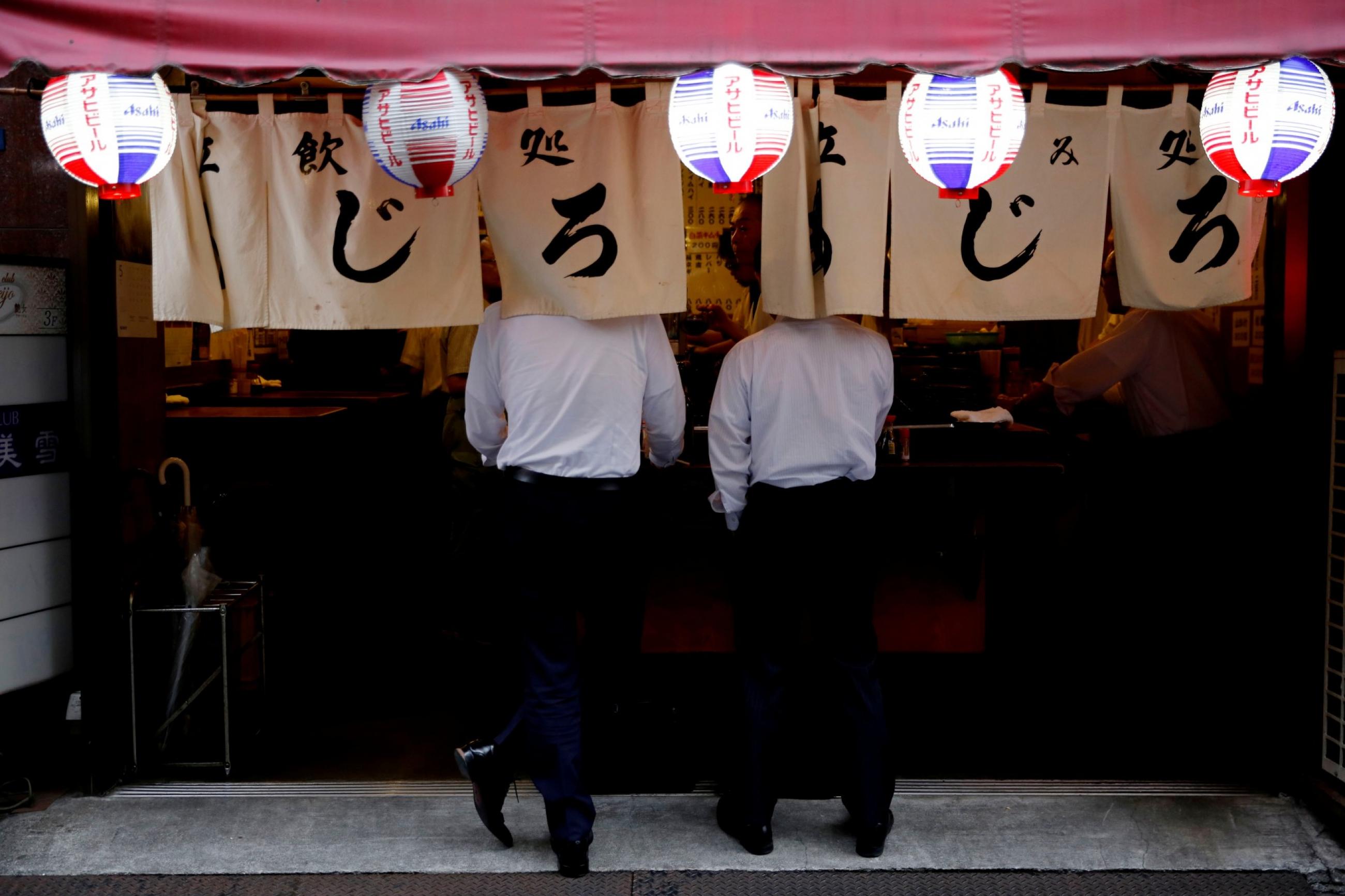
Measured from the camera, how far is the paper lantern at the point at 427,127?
4.61 meters

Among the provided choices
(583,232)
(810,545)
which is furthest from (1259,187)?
(583,232)

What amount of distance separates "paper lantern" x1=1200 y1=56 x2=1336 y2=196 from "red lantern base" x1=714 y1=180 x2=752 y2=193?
1957 millimetres

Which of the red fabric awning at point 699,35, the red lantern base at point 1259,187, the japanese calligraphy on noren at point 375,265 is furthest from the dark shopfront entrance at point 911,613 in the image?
the red fabric awning at point 699,35

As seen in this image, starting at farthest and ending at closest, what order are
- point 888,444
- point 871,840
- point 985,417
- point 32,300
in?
1. point 985,417
2. point 888,444
3. point 32,300
4. point 871,840

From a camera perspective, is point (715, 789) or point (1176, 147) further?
point (715, 789)

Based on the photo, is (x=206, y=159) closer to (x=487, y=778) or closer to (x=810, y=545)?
(x=487, y=778)

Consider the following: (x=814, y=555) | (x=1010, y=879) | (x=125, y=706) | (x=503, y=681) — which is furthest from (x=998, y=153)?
(x=125, y=706)

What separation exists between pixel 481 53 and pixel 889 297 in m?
2.18

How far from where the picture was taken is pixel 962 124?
14.6ft

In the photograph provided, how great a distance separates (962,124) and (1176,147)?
159 centimetres

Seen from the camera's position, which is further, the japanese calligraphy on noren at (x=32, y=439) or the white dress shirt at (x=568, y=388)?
the japanese calligraphy on noren at (x=32, y=439)

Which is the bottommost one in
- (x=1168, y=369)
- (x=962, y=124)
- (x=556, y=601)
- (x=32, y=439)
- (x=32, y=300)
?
(x=556, y=601)

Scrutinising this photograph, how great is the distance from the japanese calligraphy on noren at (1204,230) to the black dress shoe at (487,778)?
394 centimetres

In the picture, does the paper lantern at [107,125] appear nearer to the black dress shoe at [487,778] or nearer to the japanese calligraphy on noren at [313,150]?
the japanese calligraphy on noren at [313,150]
